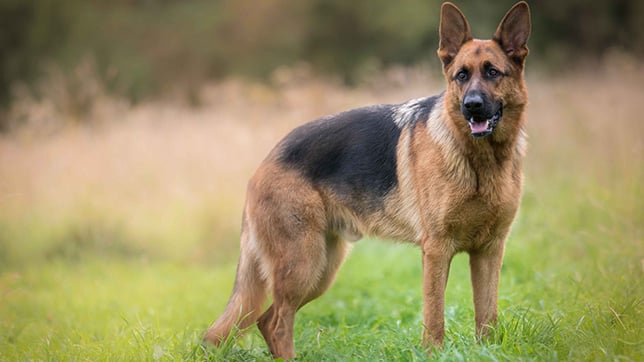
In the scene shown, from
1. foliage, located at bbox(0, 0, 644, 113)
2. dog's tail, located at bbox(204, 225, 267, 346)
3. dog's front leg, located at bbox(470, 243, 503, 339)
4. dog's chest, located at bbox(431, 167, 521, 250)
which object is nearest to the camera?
dog's chest, located at bbox(431, 167, 521, 250)

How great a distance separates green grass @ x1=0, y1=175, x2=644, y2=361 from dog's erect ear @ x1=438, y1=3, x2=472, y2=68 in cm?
169

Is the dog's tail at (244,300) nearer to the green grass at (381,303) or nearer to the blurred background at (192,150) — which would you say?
the green grass at (381,303)

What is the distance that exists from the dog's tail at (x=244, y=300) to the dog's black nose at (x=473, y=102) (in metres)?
1.83

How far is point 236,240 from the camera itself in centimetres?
884

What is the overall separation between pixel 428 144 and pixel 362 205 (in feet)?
2.17

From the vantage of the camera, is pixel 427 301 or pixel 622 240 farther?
pixel 622 240

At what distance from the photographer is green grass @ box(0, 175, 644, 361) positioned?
3.83 meters

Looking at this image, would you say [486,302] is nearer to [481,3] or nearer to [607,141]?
[607,141]

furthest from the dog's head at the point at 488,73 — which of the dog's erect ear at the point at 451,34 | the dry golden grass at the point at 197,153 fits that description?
the dry golden grass at the point at 197,153

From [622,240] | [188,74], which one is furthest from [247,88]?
[188,74]

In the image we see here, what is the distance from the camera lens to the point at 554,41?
21672 mm

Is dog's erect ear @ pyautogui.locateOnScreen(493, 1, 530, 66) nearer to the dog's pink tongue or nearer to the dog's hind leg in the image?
the dog's pink tongue

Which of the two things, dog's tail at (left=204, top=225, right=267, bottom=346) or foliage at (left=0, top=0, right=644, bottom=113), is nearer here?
dog's tail at (left=204, top=225, right=267, bottom=346)

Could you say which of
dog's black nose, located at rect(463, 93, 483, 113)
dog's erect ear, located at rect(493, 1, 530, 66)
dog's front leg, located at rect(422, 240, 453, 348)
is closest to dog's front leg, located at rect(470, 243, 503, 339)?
dog's front leg, located at rect(422, 240, 453, 348)
